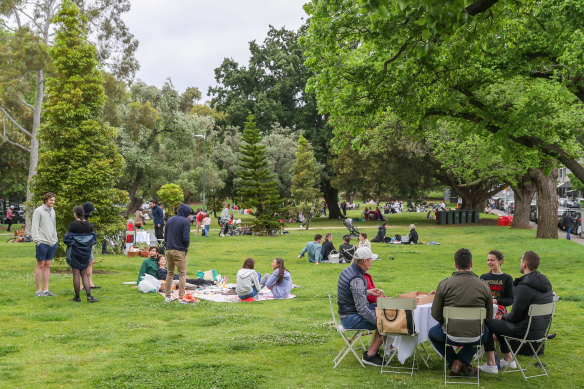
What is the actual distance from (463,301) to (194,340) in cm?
389

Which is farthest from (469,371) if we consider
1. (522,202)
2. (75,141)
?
(522,202)

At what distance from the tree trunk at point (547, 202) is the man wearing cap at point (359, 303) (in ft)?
76.2

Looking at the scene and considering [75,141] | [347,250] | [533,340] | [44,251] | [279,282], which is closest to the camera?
[533,340]

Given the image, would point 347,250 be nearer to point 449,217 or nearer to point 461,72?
point 461,72

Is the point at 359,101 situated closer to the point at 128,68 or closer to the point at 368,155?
the point at 128,68

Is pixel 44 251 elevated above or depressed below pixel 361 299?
above

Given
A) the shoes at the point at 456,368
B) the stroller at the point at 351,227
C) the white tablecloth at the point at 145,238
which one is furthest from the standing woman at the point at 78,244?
the stroller at the point at 351,227

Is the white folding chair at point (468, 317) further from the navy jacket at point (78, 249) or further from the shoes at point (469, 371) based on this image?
the navy jacket at point (78, 249)

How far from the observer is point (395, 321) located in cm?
652

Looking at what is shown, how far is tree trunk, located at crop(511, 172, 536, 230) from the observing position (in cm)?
3694

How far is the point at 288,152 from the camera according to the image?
48188 millimetres

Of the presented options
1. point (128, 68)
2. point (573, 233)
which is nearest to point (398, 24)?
point (128, 68)

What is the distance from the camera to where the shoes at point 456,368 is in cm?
652

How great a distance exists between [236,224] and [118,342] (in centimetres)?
2716
